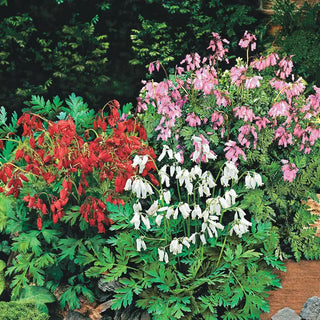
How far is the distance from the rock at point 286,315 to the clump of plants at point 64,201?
1547mm

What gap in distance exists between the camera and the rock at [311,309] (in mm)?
3932

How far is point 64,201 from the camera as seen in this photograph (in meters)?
3.63

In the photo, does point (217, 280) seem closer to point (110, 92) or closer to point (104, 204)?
point (104, 204)

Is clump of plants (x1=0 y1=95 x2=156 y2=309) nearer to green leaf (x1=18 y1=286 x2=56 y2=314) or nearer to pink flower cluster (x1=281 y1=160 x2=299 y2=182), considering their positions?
green leaf (x1=18 y1=286 x2=56 y2=314)

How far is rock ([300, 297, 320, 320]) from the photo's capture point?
393 centimetres

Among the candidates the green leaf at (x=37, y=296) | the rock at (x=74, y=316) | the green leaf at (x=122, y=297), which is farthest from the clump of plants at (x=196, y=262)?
the green leaf at (x=37, y=296)

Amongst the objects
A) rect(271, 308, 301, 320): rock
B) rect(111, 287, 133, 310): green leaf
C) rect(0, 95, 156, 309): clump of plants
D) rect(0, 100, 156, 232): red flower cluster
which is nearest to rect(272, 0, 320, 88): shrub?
rect(0, 95, 156, 309): clump of plants

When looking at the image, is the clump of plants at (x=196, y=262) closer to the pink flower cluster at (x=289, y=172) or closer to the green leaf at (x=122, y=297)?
the green leaf at (x=122, y=297)

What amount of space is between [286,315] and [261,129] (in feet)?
5.21

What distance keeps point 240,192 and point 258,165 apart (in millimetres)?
370

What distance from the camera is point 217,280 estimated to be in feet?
12.0

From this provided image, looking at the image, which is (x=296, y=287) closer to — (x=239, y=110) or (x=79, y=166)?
(x=239, y=110)

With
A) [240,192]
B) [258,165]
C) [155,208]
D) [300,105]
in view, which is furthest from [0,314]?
[300,105]

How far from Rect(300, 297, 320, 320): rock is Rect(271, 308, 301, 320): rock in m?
0.07
